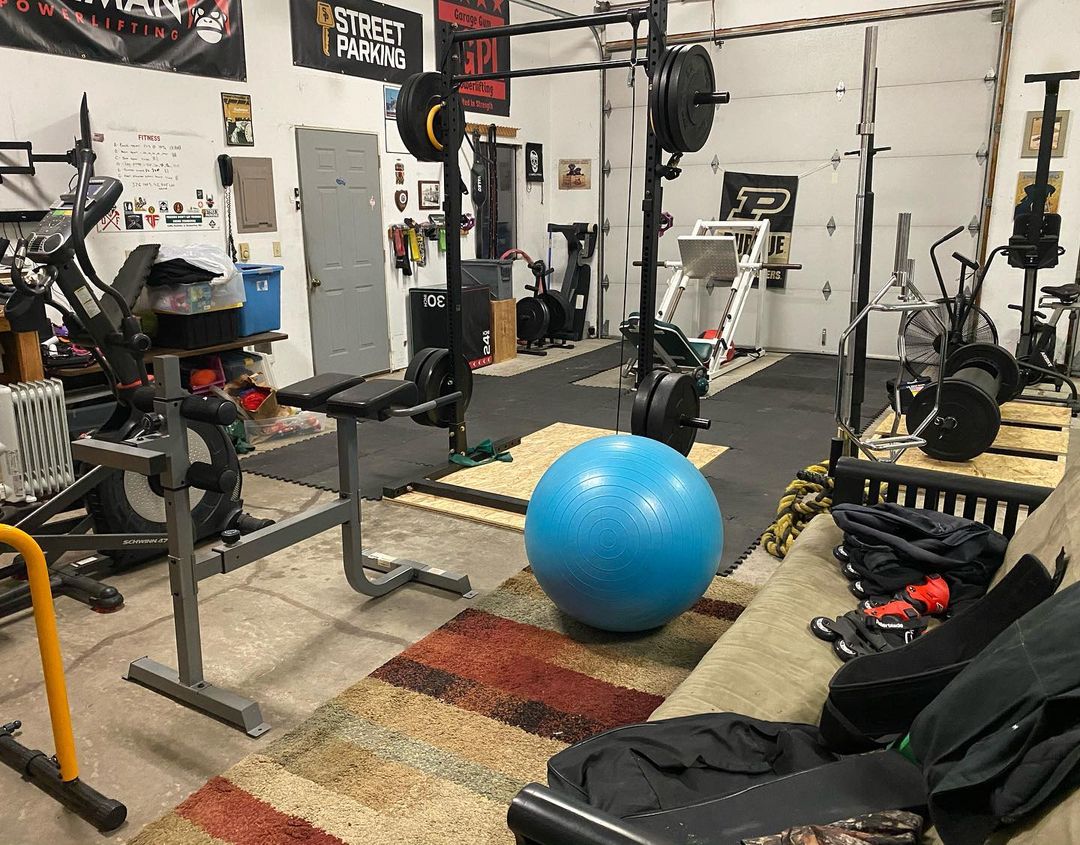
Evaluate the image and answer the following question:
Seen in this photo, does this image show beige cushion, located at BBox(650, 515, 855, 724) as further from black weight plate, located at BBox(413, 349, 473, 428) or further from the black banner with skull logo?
the black banner with skull logo

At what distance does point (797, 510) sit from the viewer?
3596mm

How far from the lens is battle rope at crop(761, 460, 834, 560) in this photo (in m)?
3.51

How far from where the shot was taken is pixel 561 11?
903cm

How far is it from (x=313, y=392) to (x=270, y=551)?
0.55 metres

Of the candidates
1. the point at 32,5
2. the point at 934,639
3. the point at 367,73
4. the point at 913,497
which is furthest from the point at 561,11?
the point at 934,639

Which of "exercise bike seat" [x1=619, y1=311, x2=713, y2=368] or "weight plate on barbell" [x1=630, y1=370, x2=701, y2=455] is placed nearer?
"weight plate on barbell" [x1=630, y1=370, x2=701, y2=455]

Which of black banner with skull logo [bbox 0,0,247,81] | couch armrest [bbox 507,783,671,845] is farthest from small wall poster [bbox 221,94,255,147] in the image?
couch armrest [bbox 507,783,671,845]

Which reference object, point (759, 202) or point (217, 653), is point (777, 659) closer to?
point (217, 653)

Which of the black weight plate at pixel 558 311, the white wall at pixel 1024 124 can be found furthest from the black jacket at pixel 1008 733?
the black weight plate at pixel 558 311

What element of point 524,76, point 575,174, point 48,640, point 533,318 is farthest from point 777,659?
point 575,174

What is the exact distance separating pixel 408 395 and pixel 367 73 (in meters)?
4.89

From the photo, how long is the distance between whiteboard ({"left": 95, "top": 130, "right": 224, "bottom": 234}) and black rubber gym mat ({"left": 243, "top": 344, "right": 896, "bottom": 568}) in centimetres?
165

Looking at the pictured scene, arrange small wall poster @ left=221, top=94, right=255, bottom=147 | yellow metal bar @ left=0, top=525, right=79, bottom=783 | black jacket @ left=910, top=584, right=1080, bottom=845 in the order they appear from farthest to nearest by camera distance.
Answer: small wall poster @ left=221, top=94, right=255, bottom=147
yellow metal bar @ left=0, top=525, right=79, bottom=783
black jacket @ left=910, top=584, right=1080, bottom=845

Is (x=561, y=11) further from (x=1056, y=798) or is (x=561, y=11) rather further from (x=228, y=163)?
(x=1056, y=798)
